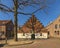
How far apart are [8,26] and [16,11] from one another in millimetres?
64577

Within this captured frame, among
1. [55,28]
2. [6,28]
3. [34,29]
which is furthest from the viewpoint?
[55,28]

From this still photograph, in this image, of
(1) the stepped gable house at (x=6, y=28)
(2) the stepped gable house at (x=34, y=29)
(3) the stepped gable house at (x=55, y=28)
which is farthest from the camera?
(3) the stepped gable house at (x=55, y=28)

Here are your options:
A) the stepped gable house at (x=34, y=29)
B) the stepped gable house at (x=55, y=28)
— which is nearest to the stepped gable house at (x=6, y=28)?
the stepped gable house at (x=34, y=29)

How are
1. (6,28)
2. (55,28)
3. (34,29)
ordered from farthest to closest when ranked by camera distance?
1. (55,28)
2. (6,28)
3. (34,29)

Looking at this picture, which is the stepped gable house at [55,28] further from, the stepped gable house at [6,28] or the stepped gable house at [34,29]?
the stepped gable house at [6,28]

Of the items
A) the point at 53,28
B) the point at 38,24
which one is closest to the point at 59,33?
the point at 53,28

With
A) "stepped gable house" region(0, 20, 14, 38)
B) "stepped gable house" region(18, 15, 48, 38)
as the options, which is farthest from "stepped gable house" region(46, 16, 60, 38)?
"stepped gable house" region(0, 20, 14, 38)

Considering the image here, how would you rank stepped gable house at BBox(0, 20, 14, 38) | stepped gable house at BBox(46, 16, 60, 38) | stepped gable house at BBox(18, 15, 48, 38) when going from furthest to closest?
stepped gable house at BBox(46, 16, 60, 38) < stepped gable house at BBox(0, 20, 14, 38) < stepped gable house at BBox(18, 15, 48, 38)

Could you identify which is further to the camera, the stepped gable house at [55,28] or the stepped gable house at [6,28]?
the stepped gable house at [55,28]

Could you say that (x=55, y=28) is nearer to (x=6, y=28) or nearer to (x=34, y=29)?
(x=34, y=29)

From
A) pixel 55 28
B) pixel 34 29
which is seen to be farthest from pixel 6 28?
pixel 55 28

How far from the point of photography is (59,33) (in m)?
91.3

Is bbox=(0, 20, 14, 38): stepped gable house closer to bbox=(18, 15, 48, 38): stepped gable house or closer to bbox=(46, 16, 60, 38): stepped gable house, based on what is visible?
bbox=(18, 15, 48, 38): stepped gable house

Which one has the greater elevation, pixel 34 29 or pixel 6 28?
pixel 6 28
